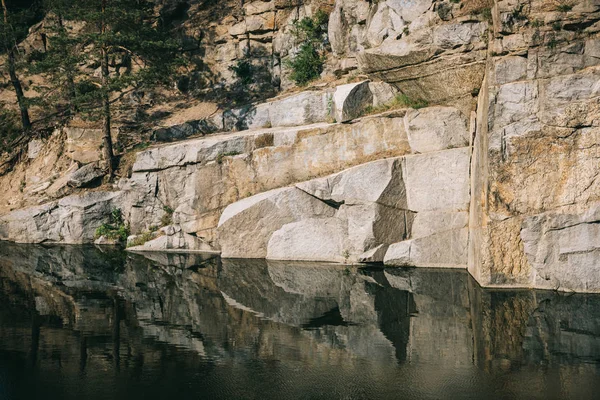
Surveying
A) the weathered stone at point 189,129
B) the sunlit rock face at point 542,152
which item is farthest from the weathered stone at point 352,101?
the weathered stone at point 189,129

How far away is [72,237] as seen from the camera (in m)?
24.2

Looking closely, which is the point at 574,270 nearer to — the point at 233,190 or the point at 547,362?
the point at 547,362

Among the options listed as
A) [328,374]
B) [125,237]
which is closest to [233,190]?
[125,237]

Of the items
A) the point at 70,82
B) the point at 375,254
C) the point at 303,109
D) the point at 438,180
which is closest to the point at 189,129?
the point at 70,82

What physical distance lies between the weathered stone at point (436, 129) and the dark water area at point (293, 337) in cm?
388

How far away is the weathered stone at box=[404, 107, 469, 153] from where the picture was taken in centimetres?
1800

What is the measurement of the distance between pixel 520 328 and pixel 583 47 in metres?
6.75

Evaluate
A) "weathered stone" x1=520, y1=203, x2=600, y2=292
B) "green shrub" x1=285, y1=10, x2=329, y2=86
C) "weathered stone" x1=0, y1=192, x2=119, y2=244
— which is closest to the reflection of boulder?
"weathered stone" x1=520, y1=203, x2=600, y2=292

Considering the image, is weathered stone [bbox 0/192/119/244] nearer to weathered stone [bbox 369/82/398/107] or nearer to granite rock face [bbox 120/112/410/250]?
granite rock face [bbox 120/112/410/250]

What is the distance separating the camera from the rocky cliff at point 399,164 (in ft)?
45.7

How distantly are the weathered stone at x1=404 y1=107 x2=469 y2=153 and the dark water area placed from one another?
12.7ft

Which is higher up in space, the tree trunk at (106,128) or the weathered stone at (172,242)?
the tree trunk at (106,128)

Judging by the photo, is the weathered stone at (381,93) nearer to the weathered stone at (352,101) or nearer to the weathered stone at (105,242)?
the weathered stone at (352,101)

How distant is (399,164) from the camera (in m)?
18.1
